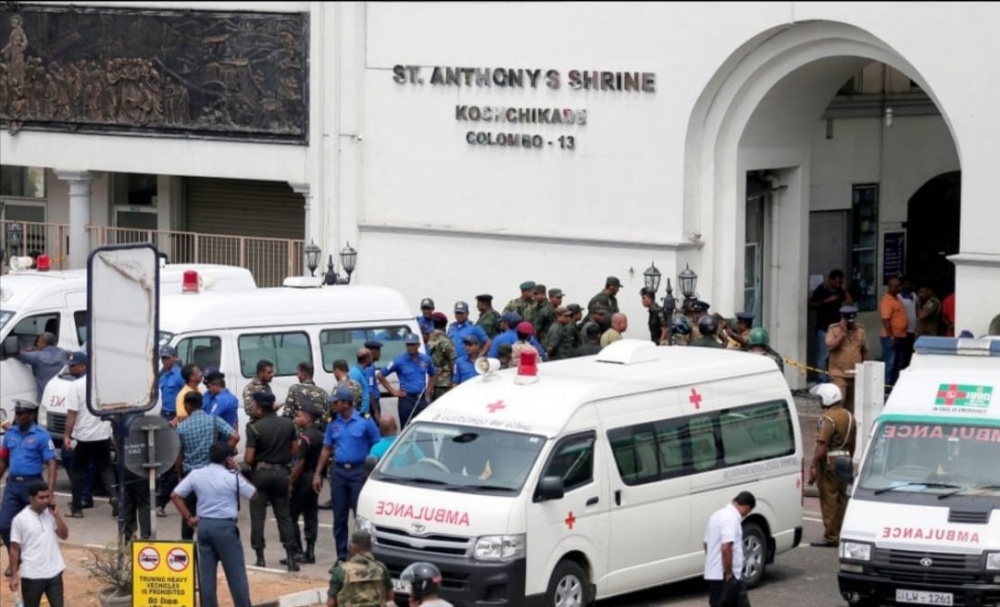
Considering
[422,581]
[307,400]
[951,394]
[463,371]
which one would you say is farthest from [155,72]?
[422,581]

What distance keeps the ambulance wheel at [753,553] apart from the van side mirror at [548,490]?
2442 millimetres

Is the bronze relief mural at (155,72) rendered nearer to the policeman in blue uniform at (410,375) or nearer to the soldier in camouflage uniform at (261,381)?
the policeman in blue uniform at (410,375)

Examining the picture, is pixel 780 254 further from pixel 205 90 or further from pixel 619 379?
pixel 619 379

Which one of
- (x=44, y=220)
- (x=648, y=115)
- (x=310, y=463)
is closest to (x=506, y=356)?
(x=310, y=463)

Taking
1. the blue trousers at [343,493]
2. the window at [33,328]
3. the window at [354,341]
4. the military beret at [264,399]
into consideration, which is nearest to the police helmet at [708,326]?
the window at [354,341]

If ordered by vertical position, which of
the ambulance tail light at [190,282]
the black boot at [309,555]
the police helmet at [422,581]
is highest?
the ambulance tail light at [190,282]

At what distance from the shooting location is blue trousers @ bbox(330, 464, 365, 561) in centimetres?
1839

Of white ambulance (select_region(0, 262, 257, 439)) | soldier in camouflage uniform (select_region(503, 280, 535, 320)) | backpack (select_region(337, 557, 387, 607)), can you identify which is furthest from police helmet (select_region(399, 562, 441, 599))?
soldier in camouflage uniform (select_region(503, 280, 535, 320))

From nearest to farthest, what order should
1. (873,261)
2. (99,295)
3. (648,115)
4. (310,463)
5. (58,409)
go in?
1. (99,295)
2. (310,463)
3. (58,409)
4. (648,115)
5. (873,261)

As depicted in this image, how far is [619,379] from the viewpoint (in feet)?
55.5

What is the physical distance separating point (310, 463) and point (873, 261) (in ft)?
47.0

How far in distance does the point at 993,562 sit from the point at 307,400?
276 inches

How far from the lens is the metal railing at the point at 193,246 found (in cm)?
3203

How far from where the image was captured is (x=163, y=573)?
52.4ft
